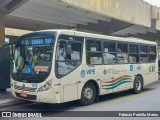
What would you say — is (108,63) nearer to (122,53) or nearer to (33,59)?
(122,53)

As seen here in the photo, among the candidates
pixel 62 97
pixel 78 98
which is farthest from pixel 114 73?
pixel 62 97

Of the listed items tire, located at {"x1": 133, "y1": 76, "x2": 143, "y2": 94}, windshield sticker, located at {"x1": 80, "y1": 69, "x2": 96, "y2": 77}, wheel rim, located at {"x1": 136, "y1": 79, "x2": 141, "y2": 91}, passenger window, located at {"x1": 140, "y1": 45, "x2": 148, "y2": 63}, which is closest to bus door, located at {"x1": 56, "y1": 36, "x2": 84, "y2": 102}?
windshield sticker, located at {"x1": 80, "y1": 69, "x2": 96, "y2": 77}

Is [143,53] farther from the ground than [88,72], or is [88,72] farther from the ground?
[143,53]

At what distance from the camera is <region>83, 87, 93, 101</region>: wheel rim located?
36.1 feet

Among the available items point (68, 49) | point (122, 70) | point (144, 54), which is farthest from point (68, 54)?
point (144, 54)

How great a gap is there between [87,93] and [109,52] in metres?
2.31

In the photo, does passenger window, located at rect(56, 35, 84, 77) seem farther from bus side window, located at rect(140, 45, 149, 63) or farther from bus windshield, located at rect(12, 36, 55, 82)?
bus side window, located at rect(140, 45, 149, 63)

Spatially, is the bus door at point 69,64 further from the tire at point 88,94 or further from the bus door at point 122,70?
the bus door at point 122,70

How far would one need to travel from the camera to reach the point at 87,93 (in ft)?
36.3

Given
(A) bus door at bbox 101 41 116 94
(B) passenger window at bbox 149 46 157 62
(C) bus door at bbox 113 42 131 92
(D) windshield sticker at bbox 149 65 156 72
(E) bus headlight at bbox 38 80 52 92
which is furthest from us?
(B) passenger window at bbox 149 46 157 62

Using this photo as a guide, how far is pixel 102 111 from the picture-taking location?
9.75 m

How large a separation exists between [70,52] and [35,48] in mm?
1175

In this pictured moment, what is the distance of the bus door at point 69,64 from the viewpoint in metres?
9.88

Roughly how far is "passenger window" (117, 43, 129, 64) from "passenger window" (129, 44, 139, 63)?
419mm
